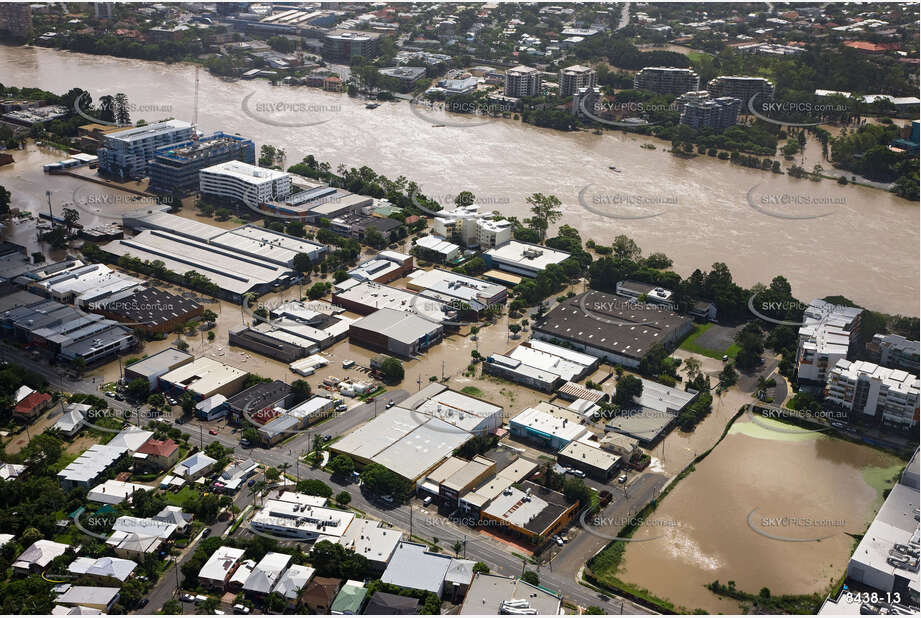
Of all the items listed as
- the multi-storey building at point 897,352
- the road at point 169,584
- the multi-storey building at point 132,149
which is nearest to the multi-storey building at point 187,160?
the multi-storey building at point 132,149

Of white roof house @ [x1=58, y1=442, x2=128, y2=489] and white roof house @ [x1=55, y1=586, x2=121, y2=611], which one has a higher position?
white roof house @ [x1=58, y1=442, x2=128, y2=489]

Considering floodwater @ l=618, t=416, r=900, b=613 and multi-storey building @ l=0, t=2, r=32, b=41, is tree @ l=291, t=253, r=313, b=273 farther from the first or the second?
multi-storey building @ l=0, t=2, r=32, b=41

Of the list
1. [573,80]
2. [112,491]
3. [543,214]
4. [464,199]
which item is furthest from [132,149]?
[573,80]

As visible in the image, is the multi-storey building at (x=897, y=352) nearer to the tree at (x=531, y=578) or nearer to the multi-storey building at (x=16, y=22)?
the tree at (x=531, y=578)

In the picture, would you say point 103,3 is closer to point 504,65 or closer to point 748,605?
point 504,65

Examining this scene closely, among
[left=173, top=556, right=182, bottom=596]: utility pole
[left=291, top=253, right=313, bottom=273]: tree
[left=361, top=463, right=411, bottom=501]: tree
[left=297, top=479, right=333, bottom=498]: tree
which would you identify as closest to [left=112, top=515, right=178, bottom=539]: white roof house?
[left=173, top=556, right=182, bottom=596]: utility pole

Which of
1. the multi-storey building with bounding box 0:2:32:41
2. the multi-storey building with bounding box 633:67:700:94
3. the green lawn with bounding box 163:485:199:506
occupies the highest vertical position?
the multi-storey building with bounding box 0:2:32:41

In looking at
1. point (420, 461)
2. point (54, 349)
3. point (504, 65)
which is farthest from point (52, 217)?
point (504, 65)
